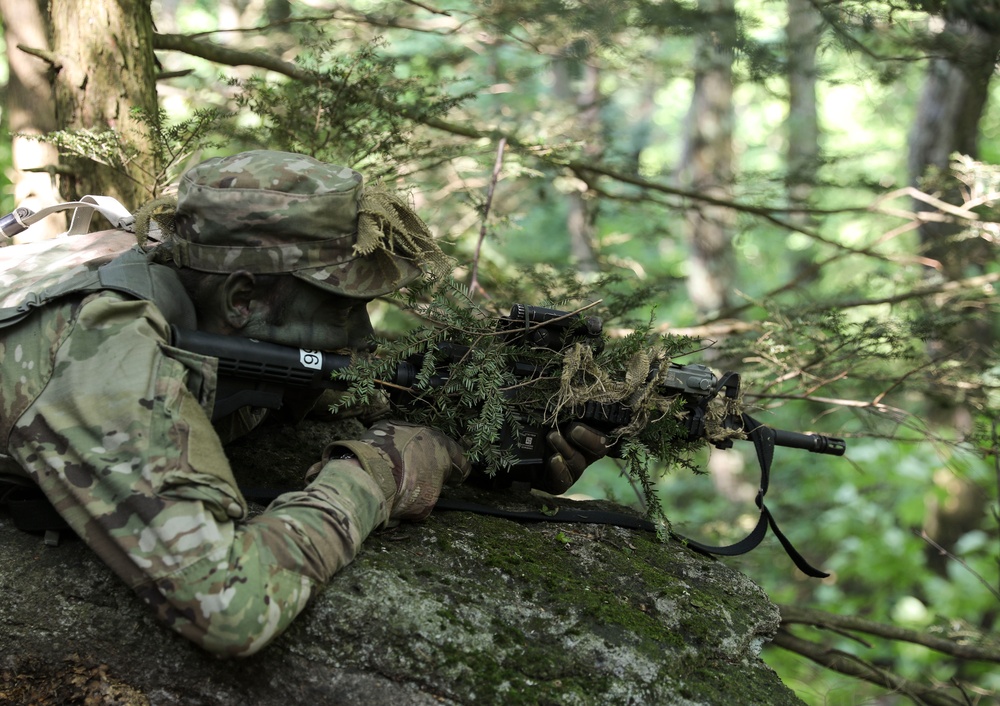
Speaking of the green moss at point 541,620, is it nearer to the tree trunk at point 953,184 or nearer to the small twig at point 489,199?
the small twig at point 489,199

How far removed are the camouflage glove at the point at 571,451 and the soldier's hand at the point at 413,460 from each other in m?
0.39

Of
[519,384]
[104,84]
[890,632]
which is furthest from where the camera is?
[890,632]

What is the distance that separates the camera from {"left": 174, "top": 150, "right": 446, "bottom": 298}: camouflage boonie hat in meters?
2.84

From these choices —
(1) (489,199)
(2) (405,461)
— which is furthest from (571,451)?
(1) (489,199)

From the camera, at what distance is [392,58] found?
14.9 ft

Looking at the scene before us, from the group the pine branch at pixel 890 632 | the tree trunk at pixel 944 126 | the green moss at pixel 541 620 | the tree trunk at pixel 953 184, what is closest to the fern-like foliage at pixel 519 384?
the green moss at pixel 541 620

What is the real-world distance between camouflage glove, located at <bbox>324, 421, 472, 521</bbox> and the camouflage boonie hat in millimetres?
499

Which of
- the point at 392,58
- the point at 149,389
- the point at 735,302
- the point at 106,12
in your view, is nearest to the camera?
the point at 149,389

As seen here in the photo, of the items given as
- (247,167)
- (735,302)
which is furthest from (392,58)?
(735,302)

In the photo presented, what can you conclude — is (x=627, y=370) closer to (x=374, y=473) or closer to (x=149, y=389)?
(x=374, y=473)

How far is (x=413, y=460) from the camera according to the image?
3.02m

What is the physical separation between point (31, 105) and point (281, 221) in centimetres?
205

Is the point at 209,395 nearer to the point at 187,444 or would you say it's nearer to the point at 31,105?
the point at 187,444

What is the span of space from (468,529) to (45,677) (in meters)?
1.42
